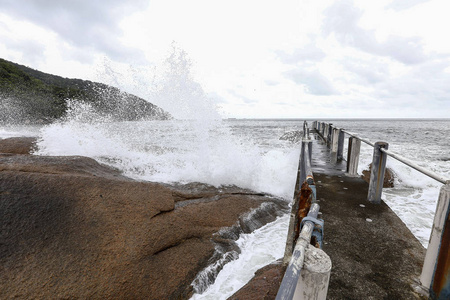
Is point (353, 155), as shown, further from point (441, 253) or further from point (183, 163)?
point (183, 163)

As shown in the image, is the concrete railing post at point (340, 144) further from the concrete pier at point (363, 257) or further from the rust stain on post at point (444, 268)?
the rust stain on post at point (444, 268)

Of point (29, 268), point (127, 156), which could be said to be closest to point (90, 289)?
point (29, 268)

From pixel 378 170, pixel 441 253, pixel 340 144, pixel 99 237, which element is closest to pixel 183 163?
pixel 99 237

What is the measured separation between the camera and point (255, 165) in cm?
729

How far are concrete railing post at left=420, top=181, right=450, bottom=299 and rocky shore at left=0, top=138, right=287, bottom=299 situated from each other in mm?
2347

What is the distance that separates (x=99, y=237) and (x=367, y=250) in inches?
129

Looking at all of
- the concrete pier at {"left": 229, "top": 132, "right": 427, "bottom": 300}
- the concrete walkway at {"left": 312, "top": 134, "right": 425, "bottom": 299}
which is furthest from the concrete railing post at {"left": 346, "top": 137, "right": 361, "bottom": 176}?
the concrete pier at {"left": 229, "top": 132, "right": 427, "bottom": 300}

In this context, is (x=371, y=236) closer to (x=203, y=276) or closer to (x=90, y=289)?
(x=203, y=276)

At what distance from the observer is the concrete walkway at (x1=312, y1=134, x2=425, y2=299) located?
203 cm

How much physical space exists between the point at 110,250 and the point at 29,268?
795 mm

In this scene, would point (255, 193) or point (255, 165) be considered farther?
point (255, 165)

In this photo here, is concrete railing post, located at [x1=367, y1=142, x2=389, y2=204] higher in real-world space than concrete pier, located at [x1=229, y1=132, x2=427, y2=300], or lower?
higher

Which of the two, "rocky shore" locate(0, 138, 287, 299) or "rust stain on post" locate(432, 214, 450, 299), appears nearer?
"rust stain on post" locate(432, 214, 450, 299)

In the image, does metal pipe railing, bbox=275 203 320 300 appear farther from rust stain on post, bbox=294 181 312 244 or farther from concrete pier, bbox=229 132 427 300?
concrete pier, bbox=229 132 427 300
